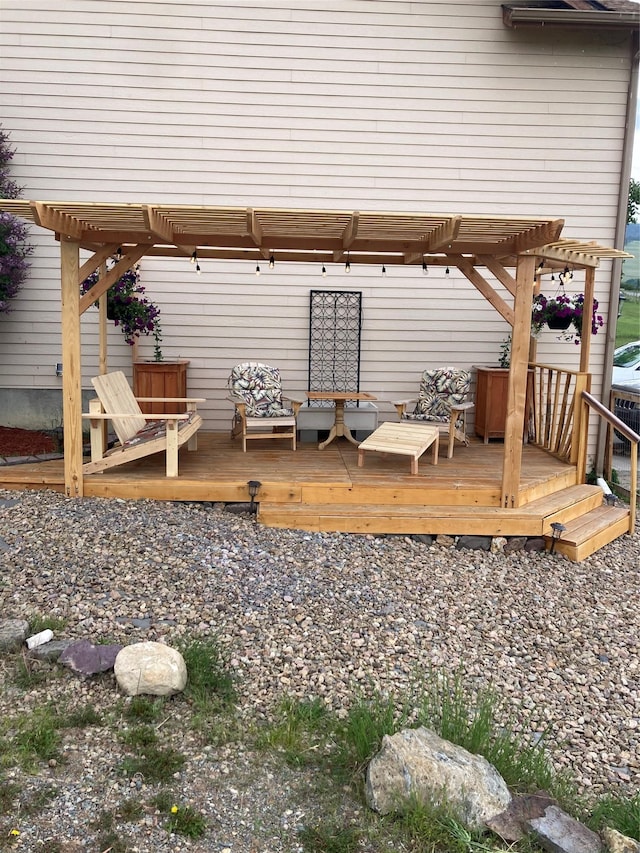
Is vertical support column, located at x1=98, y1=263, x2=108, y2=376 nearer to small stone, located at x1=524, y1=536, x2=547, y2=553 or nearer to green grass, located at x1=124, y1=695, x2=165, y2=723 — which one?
green grass, located at x1=124, y1=695, x2=165, y2=723

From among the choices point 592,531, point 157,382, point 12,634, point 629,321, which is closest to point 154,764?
point 12,634

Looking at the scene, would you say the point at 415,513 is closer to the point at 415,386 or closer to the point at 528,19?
the point at 415,386

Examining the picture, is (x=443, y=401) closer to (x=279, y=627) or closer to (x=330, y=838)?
(x=279, y=627)

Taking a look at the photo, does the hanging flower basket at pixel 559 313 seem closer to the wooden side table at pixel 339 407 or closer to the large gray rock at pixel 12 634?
the wooden side table at pixel 339 407

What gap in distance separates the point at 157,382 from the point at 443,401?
3.19 m

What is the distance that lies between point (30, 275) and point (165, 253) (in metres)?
2.25

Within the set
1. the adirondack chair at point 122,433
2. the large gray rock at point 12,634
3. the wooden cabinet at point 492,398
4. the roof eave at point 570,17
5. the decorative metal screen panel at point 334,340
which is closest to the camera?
the large gray rock at point 12,634

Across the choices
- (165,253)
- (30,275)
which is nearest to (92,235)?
(165,253)

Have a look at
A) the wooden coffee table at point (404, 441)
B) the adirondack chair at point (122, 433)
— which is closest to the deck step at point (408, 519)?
the wooden coffee table at point (404, 441)

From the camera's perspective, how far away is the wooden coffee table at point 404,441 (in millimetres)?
6164

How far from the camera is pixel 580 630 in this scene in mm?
4555

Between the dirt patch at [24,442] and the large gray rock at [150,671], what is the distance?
4.32 m

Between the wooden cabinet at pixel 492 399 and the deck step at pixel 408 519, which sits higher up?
the wooden cabinet at pixel 492 399

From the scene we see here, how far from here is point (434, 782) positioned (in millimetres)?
2570
